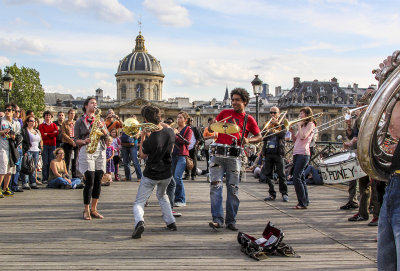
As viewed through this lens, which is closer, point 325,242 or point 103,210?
point 325,242

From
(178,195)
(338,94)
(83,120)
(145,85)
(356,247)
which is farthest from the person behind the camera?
(145,85)

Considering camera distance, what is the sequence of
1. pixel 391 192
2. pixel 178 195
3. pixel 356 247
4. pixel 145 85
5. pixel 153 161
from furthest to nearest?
pixel 145 85
pixel 178 195
pixel 153 161
pixel 356 247
pixel 391 192

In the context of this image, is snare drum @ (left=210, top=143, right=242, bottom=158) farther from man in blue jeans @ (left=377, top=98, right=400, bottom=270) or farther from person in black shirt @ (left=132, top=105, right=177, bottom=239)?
man in blue jeans @ (left=377, top=98, right=400, bottom=270)

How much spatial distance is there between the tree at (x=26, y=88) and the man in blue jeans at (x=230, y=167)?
224 feet

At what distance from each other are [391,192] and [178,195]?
650 centimetres

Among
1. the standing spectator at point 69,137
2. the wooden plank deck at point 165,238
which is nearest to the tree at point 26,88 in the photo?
the standing spectator at point 69,137

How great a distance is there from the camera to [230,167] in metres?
7.18

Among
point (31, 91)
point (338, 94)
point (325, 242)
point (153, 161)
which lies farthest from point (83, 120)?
point (338, 94)

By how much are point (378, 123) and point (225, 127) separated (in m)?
3.55

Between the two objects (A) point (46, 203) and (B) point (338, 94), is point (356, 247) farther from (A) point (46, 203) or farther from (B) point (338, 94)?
(B) point (338, 94)

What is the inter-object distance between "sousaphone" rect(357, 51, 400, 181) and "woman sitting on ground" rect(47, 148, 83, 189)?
10.1 metres

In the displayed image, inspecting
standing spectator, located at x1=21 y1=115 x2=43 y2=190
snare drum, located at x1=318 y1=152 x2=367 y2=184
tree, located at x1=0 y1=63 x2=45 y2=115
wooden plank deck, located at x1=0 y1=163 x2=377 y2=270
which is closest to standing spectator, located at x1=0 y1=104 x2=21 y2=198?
wooden plank deck, located at x1=0 y1=163 x2=377 y2=270

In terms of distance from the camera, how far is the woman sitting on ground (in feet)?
40.8

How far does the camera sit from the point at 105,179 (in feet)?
43.4
